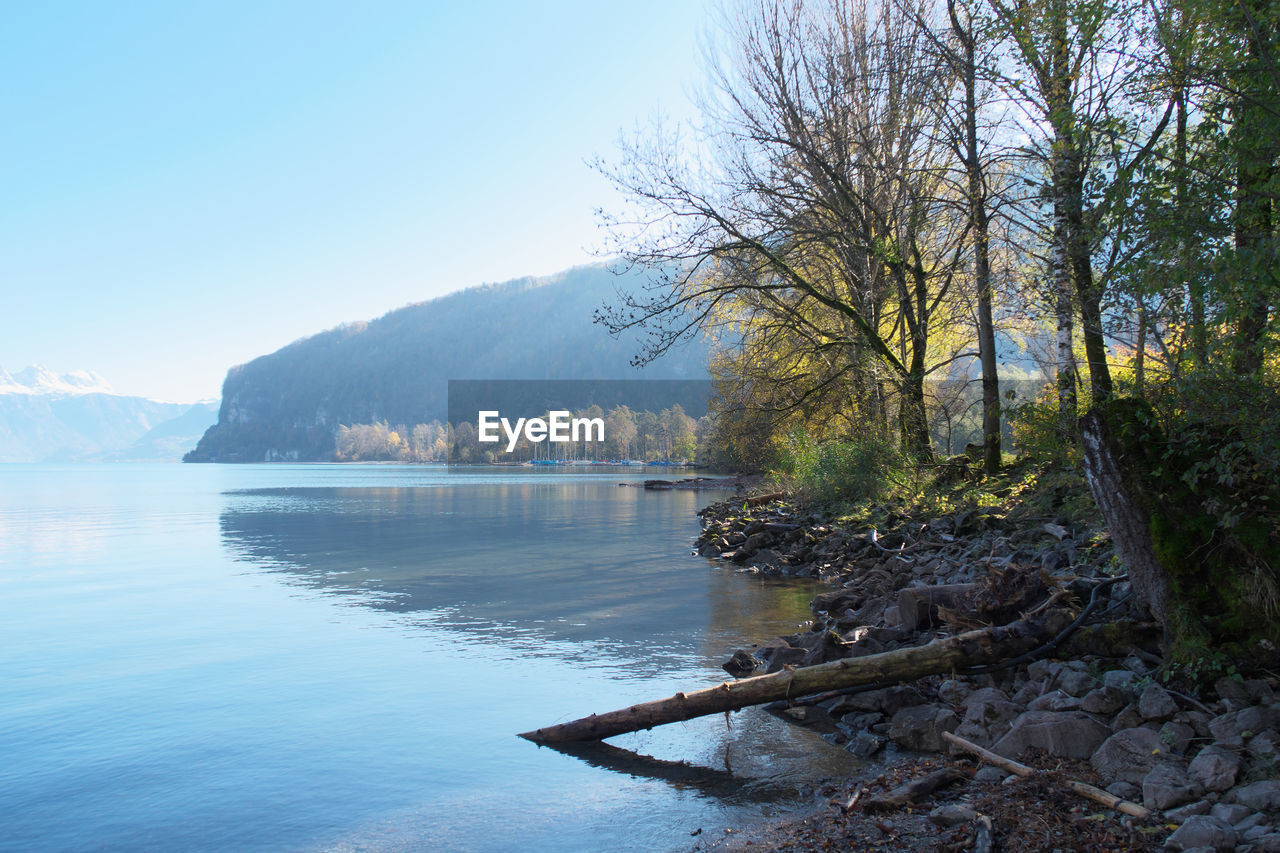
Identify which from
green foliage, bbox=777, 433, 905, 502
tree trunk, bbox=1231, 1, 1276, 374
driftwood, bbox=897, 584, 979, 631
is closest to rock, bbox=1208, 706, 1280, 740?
→ tree trunk, bbox=1231, 1, 1276, 374

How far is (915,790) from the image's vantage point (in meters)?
5.96

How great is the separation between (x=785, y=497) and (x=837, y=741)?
929 inches

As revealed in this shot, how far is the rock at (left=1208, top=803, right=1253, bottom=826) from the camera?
485cm

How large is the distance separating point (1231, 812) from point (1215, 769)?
513mm

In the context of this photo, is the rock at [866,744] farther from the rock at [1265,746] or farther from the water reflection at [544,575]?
the water reflection at [544,575]

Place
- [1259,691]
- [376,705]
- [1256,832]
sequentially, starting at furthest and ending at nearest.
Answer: [376,705]
[1259,691]
[1256,832]

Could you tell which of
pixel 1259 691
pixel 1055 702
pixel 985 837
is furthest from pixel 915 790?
pixel 1259 691

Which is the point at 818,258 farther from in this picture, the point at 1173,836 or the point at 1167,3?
the point at 1173,836

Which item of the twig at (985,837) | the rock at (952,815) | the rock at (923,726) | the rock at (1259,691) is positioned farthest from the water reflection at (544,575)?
the rock at (1259,691)

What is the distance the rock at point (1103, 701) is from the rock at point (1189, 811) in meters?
1.47

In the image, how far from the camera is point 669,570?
20.8 m

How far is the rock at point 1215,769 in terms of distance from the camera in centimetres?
527

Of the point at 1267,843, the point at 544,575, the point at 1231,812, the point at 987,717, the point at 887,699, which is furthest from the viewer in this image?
the point at 544,575

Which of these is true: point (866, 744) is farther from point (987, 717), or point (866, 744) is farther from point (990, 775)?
point (990, 775)
